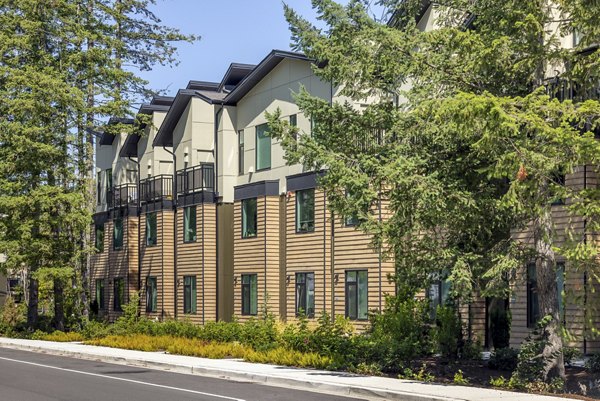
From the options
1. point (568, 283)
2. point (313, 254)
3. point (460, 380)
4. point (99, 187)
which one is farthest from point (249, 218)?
point (460, 380)

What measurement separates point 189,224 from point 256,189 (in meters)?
6.38

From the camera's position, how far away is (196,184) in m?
43.6

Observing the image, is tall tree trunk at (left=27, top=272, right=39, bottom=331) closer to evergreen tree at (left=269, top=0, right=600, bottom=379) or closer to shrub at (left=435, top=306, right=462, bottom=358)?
shrub at (left=435, top=306, right=462, bottom=358)

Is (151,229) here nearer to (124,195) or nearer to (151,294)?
(151,294)

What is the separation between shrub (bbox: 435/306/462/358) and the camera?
23.1 meters

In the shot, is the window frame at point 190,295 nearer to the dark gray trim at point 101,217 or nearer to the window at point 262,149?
the window at point 262,149

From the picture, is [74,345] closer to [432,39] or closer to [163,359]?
[163,359]

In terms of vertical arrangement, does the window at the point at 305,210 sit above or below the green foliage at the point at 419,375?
above

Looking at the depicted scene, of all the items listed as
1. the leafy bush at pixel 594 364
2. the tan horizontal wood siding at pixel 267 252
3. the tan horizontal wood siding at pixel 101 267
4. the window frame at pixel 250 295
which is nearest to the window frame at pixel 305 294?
the tan horizontal wood siding at pixel 267 252

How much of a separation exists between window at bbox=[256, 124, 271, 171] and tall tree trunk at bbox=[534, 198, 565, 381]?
20.8m

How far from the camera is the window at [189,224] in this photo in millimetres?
43781

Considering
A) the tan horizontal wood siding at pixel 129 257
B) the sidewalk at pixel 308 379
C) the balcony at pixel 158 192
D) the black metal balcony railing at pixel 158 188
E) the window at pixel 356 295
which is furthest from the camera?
the tan horizontal wood siding at pixel 129 257

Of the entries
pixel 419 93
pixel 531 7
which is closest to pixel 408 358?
pixel 419 93

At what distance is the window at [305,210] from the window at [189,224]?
808 cm
